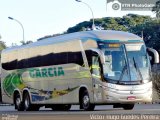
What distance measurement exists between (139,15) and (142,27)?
782 inches

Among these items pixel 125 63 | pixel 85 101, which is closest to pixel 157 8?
pixel 85 101

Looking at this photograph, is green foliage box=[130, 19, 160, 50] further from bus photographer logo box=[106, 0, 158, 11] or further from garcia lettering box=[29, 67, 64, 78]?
garcia lettering box=[29, 67, 64, 78]

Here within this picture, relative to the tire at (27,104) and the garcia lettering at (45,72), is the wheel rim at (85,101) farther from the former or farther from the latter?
the tire at (27,104)

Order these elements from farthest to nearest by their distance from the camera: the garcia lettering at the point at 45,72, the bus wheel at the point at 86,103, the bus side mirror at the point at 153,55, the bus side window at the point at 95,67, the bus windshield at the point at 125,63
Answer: the garcia lettering at the point at 45,72 → the bus side mirror at the point at 153,55 → the bus wheel at the point at 86,103 → the bus side window at the point at 95,67 → the bus windshield at the point at 125,63

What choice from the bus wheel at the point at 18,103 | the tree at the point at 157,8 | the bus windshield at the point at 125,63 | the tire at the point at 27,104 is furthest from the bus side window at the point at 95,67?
the tree at the point at 157,8

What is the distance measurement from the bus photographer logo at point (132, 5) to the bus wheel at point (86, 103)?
6253cm

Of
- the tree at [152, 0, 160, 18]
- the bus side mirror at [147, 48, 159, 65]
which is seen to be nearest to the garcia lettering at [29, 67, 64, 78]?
the bus side mirror at [147, 48, 159, 65]

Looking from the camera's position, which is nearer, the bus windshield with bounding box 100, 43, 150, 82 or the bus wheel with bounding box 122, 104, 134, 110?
the bus windshield with bounding box 100, 43, 150, 82

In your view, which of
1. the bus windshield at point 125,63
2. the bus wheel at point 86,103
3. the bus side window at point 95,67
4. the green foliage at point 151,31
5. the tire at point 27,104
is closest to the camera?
the bus windshield at point 125,63

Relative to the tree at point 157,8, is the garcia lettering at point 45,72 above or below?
below

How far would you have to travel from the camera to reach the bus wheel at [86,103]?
88.4ft

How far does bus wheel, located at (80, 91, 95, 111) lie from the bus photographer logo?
205ft

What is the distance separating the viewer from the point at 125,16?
376 feet

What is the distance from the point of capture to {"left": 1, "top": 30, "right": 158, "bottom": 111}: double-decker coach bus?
86.7 feet
